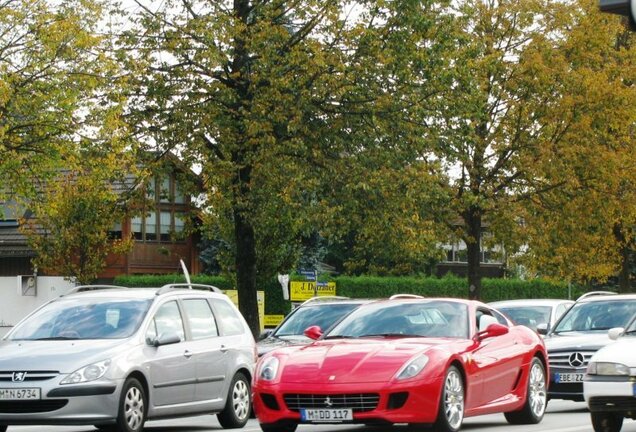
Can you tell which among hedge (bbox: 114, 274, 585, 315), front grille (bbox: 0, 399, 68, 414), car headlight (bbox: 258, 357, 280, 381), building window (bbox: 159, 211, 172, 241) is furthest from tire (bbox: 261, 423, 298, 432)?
building window (bbox: 159, 211, 172, 241)

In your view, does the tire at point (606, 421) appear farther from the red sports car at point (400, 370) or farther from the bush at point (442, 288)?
the bush at point (442, 288)

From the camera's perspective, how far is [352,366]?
575 inches

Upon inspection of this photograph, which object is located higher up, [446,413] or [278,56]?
[278,56]

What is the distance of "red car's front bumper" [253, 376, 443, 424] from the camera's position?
1434 cm

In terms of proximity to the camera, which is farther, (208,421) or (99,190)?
(99,190)

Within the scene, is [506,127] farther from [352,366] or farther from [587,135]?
[352,366]

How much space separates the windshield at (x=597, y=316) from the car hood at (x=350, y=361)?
700cm

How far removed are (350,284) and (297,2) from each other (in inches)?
1108

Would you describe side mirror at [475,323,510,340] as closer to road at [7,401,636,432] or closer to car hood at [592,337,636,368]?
car hood at [592,337,636,368]

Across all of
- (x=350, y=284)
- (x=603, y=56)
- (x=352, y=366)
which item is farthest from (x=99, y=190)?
(x=350, y=284)

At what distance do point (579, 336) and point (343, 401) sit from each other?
25.6ft

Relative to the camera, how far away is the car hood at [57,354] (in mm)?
15203

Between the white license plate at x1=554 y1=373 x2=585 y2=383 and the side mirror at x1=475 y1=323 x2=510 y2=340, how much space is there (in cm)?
489

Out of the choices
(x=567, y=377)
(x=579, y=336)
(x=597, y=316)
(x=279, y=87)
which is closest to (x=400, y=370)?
(x=567, y=377)
